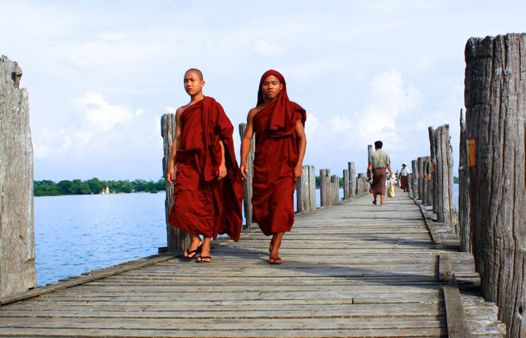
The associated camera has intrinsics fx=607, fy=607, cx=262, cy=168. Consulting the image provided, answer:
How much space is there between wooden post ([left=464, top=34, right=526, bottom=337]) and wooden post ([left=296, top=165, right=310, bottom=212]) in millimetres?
8323

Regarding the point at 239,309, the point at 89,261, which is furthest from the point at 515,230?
the point at 89,261

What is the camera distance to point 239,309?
338cm

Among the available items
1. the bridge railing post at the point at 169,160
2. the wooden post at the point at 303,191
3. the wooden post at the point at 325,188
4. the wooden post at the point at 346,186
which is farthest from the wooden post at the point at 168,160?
the wooden post at the point at 346,186

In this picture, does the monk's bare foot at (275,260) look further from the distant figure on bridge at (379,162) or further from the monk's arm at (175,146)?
the distant figure on bridge at (379,162)

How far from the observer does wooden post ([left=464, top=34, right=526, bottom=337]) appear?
3408 millimetres

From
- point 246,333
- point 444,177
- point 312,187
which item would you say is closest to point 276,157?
point 246,333

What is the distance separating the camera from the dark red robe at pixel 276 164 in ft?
17.1

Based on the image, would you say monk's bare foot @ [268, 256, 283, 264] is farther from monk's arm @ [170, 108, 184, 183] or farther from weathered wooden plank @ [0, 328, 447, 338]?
weathered wooden plank @ [0, 328, 447, 338]

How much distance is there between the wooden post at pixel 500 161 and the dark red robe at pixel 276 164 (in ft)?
6.44

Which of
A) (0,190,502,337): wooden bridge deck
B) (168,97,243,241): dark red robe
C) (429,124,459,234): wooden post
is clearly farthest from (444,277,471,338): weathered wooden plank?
(429,124,459,234): wooden post

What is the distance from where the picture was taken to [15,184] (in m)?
3.81

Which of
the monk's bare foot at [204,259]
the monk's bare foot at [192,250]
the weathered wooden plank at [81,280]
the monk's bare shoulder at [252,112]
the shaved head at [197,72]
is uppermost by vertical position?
the shaved head at [197,72]

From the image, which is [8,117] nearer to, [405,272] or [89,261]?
[405,272]

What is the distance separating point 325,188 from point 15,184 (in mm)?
11551
